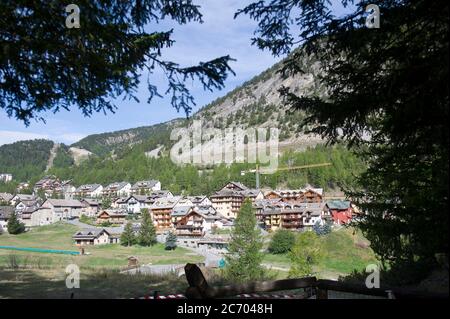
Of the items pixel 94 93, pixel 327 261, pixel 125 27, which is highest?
pixel 125 27

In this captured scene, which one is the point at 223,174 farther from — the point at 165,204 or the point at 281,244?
the point at 281,244

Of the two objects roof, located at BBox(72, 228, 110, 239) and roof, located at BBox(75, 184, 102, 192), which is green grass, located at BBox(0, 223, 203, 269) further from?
roof, located at BBox(75, 184, 102, 192)

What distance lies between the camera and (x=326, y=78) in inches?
253

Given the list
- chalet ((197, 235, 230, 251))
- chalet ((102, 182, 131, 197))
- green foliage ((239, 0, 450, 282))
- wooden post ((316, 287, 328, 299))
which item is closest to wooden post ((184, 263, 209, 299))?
wooden post ((316, 287, 328, 299))

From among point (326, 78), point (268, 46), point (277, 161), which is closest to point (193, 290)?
point (326, 78)

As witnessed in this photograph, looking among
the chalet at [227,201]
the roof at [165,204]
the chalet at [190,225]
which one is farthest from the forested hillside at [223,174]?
the chalet at [190,225]

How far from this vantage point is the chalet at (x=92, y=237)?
55.2 meters

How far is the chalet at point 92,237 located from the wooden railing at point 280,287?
5385 centimetres

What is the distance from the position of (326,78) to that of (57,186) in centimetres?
16494

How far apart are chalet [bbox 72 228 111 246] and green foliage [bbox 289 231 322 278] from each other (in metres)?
31.8

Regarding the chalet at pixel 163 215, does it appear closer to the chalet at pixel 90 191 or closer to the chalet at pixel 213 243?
the chalet at pixel 213 243

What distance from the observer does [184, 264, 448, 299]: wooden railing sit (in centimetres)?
459

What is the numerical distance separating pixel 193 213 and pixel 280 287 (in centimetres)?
6309

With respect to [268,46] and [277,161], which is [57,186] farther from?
[268,46]
